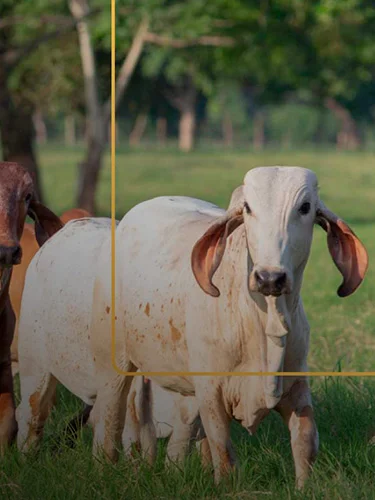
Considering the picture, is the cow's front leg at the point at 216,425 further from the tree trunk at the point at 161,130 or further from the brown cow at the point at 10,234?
the tree trunk at the point at 161,130

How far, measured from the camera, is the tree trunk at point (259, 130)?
156 feet

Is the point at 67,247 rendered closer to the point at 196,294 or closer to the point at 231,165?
the point at 196,294

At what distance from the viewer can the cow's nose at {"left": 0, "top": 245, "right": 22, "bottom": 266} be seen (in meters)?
6.16

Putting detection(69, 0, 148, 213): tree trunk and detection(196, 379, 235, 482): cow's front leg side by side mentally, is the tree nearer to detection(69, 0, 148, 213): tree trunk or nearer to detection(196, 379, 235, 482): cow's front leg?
detection(69, 0, 148, 213): tree trunk

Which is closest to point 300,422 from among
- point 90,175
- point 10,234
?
point 10,234

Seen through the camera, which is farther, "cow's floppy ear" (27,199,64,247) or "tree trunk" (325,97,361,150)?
"tree trunk" (325,97,361,150)

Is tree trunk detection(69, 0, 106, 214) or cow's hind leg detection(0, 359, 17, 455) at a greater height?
cow's hind leg detection(0, 359, 17, 455)

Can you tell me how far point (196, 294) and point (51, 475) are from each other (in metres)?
1.07

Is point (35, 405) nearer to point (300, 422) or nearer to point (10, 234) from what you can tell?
point (10, 234)

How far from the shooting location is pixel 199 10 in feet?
77.7

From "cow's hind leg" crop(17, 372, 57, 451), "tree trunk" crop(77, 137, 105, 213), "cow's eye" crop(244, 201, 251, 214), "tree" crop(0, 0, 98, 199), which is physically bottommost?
"tree trunk" crop(77, 137, 105, 213)

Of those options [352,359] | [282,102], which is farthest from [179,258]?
[282,102]

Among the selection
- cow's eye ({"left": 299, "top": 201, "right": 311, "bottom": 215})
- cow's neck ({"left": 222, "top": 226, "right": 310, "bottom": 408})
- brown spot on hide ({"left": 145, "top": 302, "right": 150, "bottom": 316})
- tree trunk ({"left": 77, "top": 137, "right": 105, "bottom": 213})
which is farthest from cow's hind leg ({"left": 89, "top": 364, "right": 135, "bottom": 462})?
tree trunk ({"left": 77, "top": 137, "right": 105, "bottom": 213})

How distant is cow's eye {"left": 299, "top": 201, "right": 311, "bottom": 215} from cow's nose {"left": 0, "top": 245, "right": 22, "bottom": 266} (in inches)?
55.0
